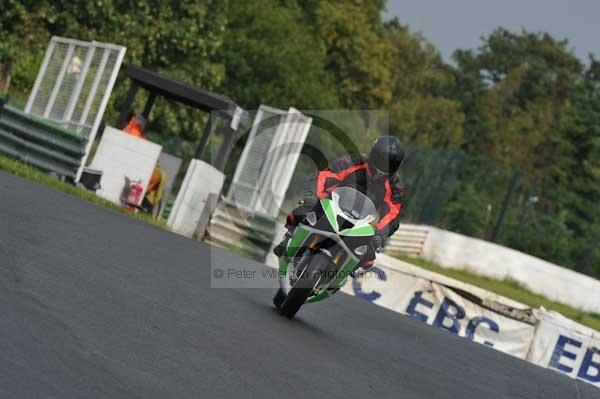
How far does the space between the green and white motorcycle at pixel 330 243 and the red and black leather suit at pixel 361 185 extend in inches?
9.5

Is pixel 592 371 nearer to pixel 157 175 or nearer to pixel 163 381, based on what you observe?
pixel 157 175

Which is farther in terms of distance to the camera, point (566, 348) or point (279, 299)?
point (566, 348)

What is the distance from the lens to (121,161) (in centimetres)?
2159

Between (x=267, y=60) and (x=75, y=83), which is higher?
(x=267, y=60)

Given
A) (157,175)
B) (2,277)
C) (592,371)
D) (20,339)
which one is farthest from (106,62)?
(20,339)

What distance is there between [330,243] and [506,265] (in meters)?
20.3

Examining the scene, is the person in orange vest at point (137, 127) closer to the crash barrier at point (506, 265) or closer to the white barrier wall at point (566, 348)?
the white barrier wall at point (566, 348)

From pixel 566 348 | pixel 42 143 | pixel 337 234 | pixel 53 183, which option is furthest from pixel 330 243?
pixel 42 143

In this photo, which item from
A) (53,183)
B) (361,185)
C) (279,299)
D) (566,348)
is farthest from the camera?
(53,183)

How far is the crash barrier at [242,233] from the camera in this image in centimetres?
2055

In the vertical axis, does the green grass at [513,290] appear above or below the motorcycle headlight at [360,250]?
above

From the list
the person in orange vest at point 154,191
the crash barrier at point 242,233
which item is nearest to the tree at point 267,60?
the person in orange vest at point 154,191

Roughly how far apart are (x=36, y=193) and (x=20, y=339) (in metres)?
9.25

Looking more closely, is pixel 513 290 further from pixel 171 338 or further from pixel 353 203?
pixel 171 338
